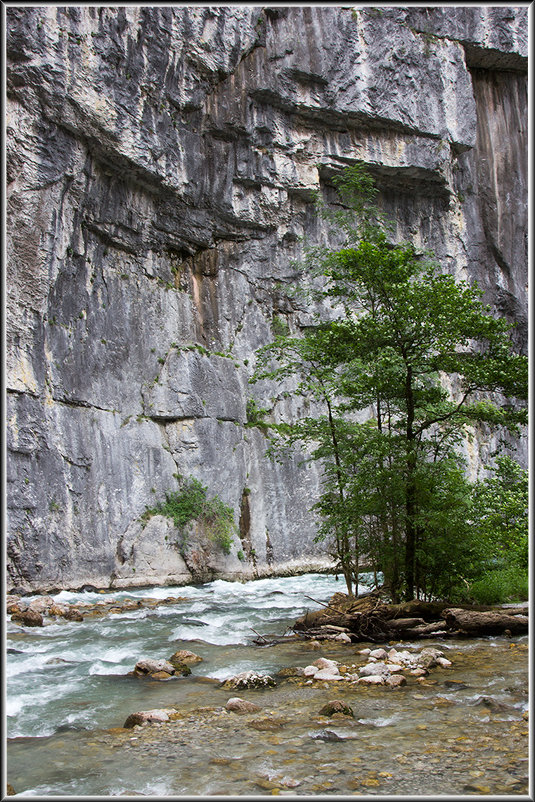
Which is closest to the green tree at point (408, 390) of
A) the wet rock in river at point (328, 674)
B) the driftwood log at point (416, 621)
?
the driftwood log at point (416, 621)

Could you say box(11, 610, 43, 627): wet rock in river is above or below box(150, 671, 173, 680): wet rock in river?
below

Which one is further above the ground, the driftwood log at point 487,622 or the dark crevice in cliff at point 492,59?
the dark crevice in cliff at point 492,59

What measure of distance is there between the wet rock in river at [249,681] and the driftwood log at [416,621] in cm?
262

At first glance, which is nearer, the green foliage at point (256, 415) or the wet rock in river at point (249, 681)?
the wet rock in river at point (249, 681)

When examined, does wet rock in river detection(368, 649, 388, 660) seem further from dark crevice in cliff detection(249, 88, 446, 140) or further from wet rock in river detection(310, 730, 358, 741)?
dark crevice in cliff detection(249, 88, 446, 140)

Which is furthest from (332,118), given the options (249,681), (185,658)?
(249,681)

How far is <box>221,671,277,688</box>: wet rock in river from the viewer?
7.18 metres

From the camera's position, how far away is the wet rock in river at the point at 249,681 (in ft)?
23.5

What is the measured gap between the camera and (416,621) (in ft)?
30.6

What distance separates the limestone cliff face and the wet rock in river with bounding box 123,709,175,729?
12039 mm

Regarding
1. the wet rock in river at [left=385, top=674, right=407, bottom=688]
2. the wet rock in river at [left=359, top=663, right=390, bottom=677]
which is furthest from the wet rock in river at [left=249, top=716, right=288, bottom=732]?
the wet rock in river at [left=359, top=663, right=390, bottom=677]

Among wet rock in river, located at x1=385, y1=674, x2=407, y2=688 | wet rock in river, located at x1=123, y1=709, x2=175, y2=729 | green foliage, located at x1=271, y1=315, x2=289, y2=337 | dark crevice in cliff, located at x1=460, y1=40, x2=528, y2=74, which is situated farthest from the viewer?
dark crevice in cliff, located at x1=460, y1=40, x2=528, y2=74

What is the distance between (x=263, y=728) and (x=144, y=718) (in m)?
1.28

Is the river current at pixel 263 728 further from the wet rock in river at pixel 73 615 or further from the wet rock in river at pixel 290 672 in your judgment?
the wet rock in river at pixel 73 615
